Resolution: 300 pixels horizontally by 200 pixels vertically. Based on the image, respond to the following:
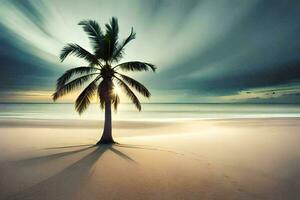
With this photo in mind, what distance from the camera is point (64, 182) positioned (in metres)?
5.60

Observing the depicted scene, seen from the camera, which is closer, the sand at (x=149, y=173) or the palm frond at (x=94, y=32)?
the sand at (x=149, y=173)

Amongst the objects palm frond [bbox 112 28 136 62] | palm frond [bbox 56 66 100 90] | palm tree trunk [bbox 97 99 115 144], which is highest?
palm frond [bbox 112 28 136 62]

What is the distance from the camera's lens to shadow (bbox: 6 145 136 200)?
189 inches

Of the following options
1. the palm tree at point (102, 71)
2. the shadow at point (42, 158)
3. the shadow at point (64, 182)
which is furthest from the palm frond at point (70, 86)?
the shadow at point (64, 182)

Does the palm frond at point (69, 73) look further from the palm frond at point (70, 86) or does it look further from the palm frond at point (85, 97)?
the palm frond at point (85, 97)

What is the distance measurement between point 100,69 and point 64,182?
22.0 ft

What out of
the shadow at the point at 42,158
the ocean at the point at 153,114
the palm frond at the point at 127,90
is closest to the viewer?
the shadow at the point at 42,158

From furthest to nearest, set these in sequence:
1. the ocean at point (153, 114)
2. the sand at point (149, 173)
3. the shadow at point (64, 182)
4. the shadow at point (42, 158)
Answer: the ocean at point (153, 114) → the shadow at point (42, 158) → the sand at point (149, 173) → the shadow at point (64, 182)

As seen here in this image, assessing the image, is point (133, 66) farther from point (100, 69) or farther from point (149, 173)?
point (149, 173)

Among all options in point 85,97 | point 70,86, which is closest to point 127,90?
point 85,97

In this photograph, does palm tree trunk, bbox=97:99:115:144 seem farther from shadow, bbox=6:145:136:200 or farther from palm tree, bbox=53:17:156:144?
shadow, bbox=6:145:136:200

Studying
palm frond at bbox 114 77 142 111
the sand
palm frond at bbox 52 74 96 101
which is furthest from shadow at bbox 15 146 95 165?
palm frond at bbox 114 77 142 111

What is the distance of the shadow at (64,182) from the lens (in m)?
4.79

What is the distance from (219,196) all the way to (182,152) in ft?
15.1
